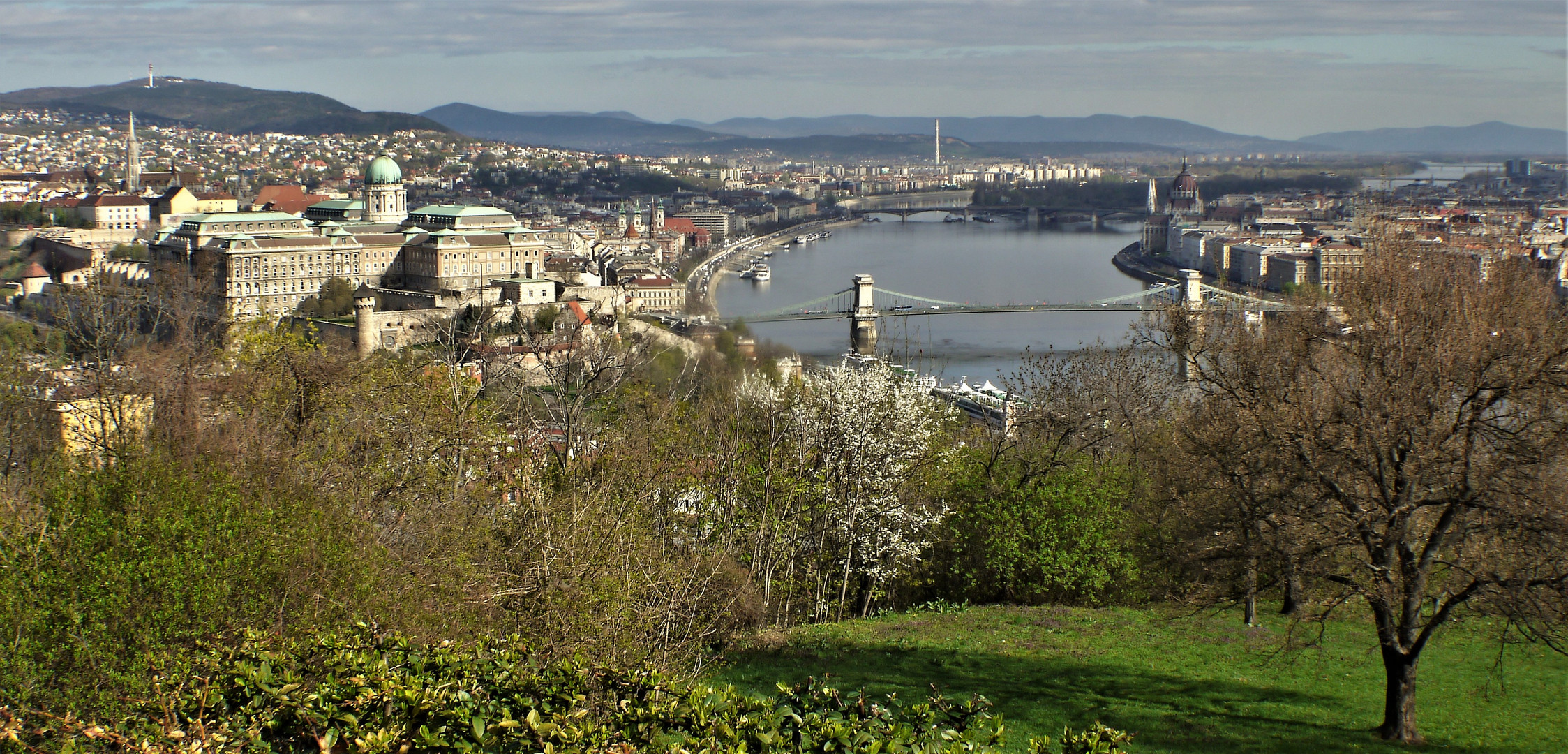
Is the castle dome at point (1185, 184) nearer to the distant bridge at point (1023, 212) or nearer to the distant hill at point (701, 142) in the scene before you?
the distant bridge at point (1023, 212)

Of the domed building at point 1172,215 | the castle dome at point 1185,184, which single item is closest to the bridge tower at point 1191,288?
the domed building at point 1172,215

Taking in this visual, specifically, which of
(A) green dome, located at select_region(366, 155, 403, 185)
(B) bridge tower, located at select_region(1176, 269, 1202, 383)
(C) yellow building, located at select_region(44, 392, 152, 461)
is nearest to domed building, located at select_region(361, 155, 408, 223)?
(A) green dome, located at select_region(366, 155, 403, 185)

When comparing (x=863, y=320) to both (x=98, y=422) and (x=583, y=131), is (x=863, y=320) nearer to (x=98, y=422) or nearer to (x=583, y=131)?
(x=98, y=422)

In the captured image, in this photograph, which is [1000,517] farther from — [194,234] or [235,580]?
[194,234]

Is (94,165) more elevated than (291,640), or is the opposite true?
(94,165)

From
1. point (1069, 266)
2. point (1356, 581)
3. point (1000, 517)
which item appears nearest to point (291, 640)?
point (1356, 581)
